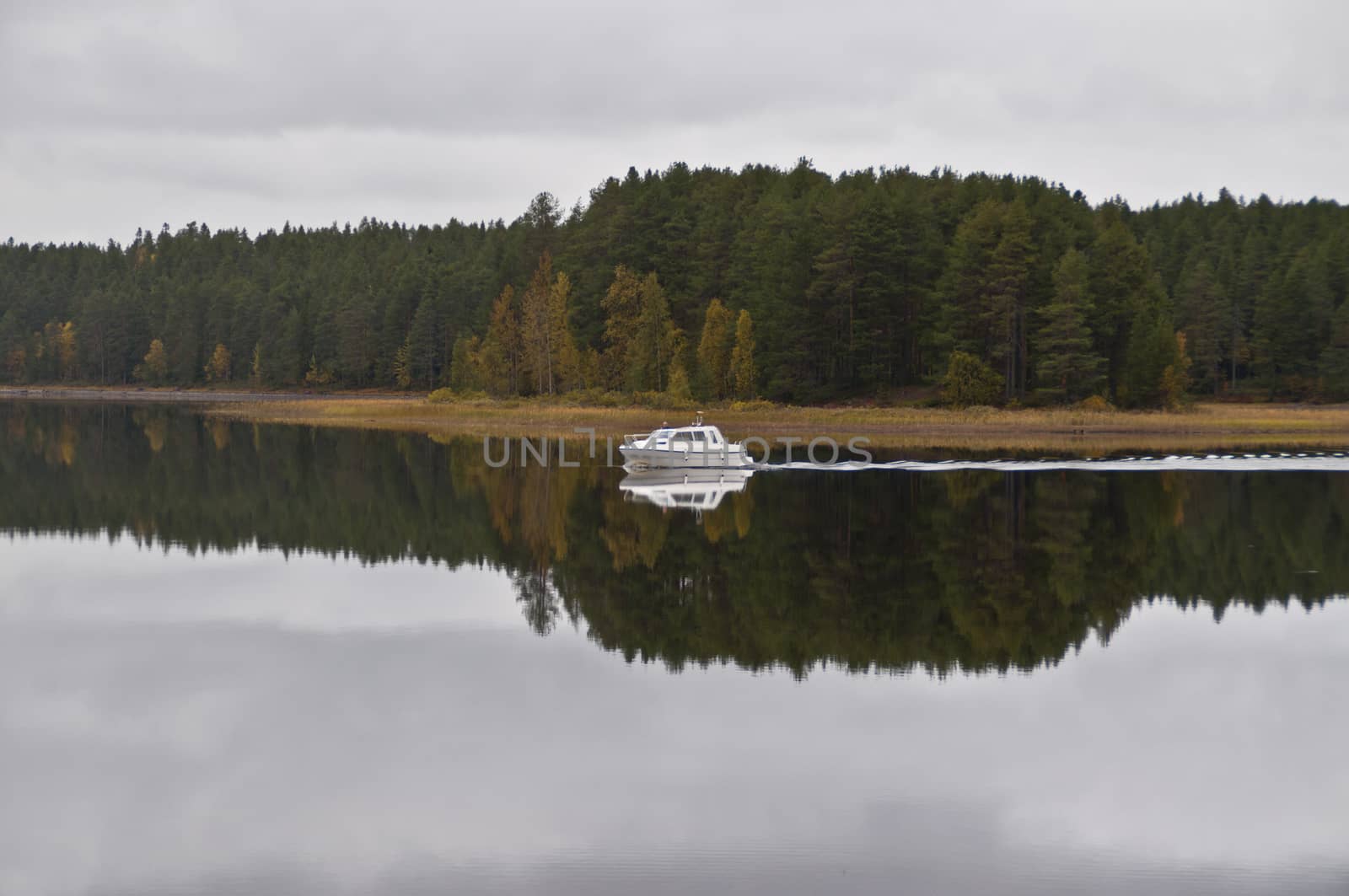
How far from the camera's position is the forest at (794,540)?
2327 centimetres

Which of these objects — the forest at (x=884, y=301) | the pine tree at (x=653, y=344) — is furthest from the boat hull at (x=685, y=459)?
the pine tree at (x=653, y=344)

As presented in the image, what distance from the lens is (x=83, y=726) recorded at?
57.0 ft

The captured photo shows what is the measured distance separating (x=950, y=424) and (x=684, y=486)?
44.3 m

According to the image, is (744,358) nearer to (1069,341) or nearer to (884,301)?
(884,301)

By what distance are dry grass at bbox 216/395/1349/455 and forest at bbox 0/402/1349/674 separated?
2697 cm

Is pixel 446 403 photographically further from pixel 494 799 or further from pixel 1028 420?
pixel 494 799

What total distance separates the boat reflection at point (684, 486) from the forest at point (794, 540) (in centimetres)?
92

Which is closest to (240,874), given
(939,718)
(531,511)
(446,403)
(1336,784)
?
(939,718)

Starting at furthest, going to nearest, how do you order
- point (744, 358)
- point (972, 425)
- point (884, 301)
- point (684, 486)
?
point (884, 301)
point (744, 358)
point (972, 425)
point (684, 486)

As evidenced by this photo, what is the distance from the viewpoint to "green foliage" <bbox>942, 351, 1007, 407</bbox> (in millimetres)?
99250

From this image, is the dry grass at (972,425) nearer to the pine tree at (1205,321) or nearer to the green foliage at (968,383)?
the green foliage at (968,383)

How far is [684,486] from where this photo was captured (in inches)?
2098

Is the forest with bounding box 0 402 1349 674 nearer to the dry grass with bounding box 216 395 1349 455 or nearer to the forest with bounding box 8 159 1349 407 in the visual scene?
the dry grass with bounding box 216 395 1349 455

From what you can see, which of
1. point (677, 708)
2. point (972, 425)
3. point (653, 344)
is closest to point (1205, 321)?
point (972, 425)
